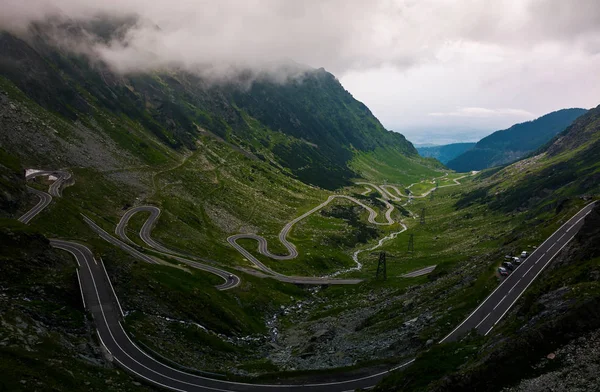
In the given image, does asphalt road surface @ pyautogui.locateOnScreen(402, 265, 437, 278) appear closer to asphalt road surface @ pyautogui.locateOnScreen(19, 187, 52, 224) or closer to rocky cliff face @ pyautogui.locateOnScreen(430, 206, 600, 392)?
rocky cliff face @ pyautogui.locateOnScreen(430, 206, 600, 392)

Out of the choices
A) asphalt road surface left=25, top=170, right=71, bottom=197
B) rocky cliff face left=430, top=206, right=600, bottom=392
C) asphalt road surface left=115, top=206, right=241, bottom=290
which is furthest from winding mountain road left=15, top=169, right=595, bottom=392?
asphalt road surface left=25, top=170, right=71, bottom=197

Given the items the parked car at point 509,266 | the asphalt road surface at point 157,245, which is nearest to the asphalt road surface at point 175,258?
the asphalt road surface at point 157,245

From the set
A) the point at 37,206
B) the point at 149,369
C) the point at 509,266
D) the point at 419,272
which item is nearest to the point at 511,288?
the point at 509,266

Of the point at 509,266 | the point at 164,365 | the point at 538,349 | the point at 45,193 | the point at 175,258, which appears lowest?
the point at 164,365

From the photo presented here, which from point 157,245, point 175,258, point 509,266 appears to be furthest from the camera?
point 157,245

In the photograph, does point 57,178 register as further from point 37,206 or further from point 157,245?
point 157,245

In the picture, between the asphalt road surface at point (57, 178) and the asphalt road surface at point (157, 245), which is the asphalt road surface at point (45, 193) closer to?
the asphalt road surface at point (57, 178)

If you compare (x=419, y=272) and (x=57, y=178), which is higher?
(x=57, y=178)

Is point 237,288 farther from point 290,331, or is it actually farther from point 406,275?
point 406,275
